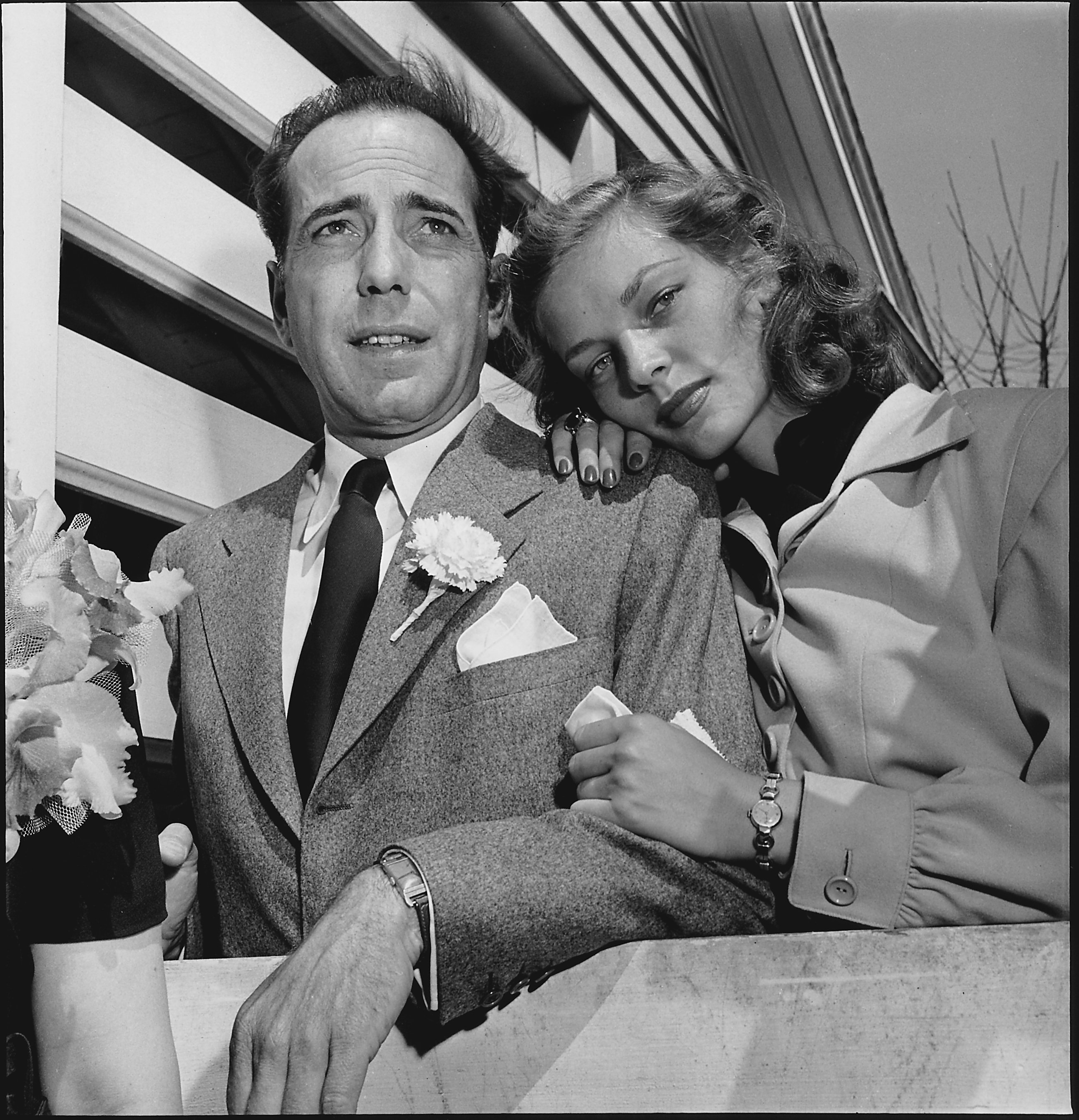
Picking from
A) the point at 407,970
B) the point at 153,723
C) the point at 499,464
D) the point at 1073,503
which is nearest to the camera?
the point at 407,970

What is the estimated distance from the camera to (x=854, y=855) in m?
1.60

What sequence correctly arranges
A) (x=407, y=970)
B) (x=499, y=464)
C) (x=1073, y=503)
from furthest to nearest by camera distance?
1. (x=499, y=464)
2. (x=1073, y=503)
3. (x=407, y=970)

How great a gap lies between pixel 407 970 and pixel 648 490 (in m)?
0.79

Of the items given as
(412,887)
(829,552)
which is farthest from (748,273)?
(412,887)

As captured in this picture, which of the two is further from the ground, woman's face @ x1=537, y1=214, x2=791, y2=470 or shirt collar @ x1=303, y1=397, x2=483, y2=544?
woman's face @ x1=537, y1=214, x2=791, y2=470

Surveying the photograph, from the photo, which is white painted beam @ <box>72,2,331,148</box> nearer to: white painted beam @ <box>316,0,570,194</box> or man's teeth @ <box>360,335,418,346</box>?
white painted beam @ <box>316,0,570,194</box>

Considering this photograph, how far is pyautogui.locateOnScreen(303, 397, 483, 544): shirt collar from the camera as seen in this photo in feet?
6.67

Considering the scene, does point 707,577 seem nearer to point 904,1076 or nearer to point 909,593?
point 909,593

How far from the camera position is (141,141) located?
2.38 m

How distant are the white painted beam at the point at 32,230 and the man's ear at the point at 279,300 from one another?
35cm

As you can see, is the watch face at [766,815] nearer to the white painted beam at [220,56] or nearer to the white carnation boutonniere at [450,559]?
the white carnation boutonniere at [450,559]

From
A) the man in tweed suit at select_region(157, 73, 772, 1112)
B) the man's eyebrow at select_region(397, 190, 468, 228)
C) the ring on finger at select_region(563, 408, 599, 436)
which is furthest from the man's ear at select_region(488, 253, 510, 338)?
the ring on finger at select_region(563, 408, 599, 436)

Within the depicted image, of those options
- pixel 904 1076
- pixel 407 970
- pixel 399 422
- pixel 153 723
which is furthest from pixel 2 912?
pixel 904 1076

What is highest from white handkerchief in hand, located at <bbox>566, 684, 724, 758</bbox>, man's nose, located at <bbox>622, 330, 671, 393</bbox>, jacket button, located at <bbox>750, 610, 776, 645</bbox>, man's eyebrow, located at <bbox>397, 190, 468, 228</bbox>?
man's eyebrow, located at <bbox>397, 190, 468, 228</bbox>
